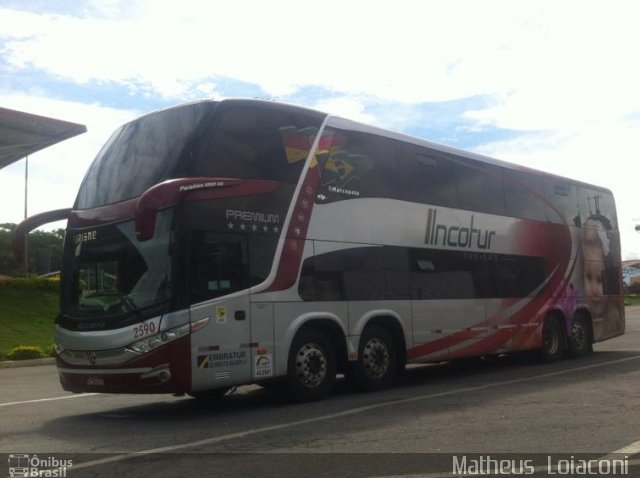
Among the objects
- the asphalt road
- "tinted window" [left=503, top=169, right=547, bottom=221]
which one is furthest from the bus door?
"tinted window" [left=503, top=169, right=547, bottom=221]

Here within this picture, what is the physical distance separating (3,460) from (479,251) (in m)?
9.72

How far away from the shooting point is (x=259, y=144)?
34.0ft

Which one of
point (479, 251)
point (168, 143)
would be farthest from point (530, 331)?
point (168, 143)

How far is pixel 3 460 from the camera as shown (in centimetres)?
712

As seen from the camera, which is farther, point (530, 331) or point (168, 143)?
point (530, 331)

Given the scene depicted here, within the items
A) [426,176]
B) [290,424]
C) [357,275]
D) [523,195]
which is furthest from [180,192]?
[523,195]

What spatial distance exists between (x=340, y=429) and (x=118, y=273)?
11.4ft

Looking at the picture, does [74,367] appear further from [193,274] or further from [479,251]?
[479,251]

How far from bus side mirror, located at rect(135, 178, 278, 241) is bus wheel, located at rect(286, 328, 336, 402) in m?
2.21

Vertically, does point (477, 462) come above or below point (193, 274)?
below

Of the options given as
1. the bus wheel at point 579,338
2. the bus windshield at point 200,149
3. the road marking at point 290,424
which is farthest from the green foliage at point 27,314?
the bus wheel at point 579,338

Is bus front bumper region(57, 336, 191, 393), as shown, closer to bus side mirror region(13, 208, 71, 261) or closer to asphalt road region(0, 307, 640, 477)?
asphalt road region(0, 307, 640, 477)

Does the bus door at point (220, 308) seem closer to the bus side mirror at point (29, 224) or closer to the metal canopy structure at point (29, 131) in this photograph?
the bus side mirror at point (29, 224)

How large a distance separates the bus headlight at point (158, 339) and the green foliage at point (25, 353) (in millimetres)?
13319
